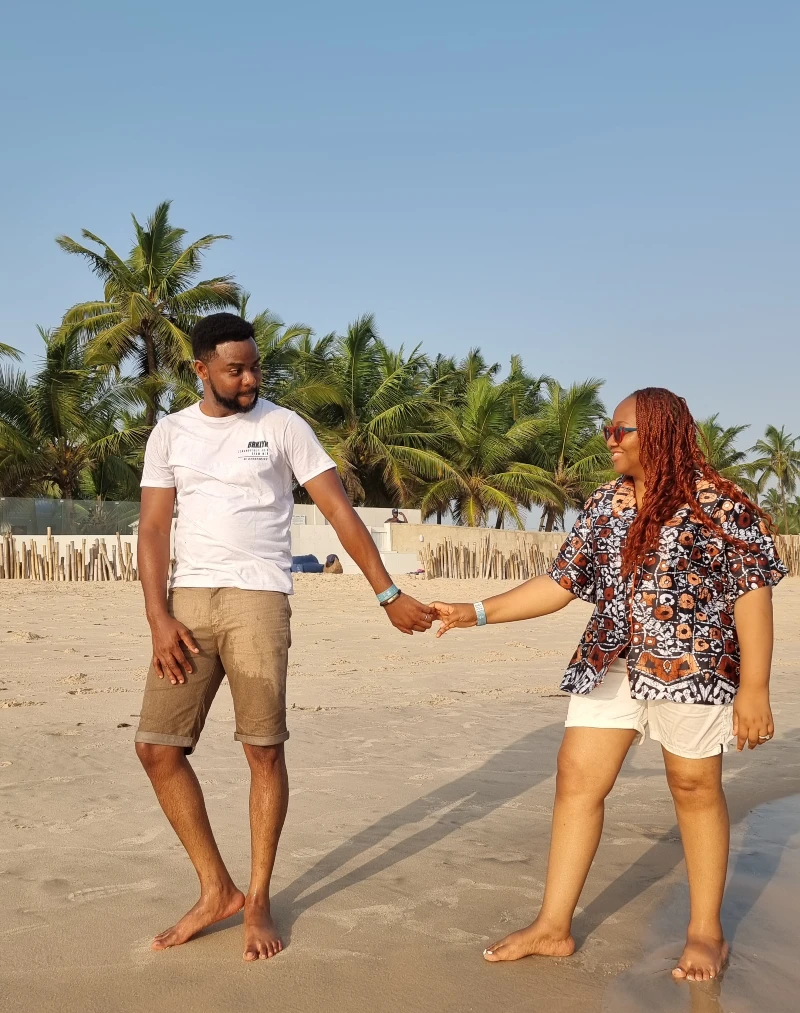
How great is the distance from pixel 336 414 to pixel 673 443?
31707 mm

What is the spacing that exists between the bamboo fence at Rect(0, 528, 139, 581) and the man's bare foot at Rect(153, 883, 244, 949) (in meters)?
16.5

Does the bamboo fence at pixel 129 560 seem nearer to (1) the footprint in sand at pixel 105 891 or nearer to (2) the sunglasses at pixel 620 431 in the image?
(1) the footprint in sand at pixel 105 891

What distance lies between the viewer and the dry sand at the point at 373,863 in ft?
8.98

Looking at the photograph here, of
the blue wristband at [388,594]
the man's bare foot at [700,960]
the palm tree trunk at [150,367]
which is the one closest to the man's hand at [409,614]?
the blue wristband at [388,594]

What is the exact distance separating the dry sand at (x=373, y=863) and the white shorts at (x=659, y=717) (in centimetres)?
68

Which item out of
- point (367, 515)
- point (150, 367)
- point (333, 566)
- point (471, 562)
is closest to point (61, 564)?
point (333, 566)

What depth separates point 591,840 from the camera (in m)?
2.89

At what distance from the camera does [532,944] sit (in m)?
2.89

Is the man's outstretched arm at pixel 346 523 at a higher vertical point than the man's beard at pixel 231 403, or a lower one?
lower

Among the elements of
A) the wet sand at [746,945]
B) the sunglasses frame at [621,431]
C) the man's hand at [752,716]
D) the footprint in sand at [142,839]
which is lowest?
the footprint in sand at [142,839]

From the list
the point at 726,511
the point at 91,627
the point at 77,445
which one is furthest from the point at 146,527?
the point at 77,445

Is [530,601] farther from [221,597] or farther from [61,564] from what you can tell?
[61,564]

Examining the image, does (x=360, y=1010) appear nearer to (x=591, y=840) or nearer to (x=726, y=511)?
(x=591, y=840)

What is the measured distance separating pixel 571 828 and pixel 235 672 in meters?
1.08
